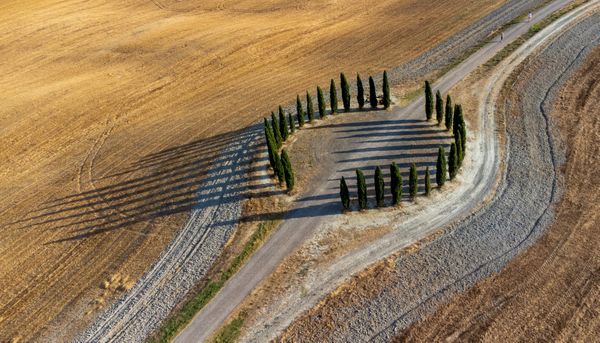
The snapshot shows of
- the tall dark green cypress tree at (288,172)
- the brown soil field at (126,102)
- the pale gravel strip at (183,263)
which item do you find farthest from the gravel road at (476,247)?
the brown soil field at (126,102)

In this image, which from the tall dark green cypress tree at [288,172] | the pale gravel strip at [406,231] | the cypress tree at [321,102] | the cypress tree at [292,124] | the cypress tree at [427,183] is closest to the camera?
the pale gravel strip at [406,231]

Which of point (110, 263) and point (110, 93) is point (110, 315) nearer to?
point (110, 263)

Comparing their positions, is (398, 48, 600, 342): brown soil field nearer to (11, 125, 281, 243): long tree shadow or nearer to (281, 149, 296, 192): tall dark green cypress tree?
(281, 149, 296, 192): tall dark green cypress tree

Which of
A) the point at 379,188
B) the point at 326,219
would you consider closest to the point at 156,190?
the point at 326,219

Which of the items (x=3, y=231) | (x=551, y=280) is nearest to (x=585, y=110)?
(x=551, y=280)

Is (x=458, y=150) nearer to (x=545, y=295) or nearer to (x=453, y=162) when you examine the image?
(x=453, y=162)

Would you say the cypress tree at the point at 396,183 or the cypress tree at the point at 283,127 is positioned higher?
the cypress tree at the point at 283,127

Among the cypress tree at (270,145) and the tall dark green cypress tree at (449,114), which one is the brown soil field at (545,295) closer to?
the tall dark green cypress tree at (449,114)
